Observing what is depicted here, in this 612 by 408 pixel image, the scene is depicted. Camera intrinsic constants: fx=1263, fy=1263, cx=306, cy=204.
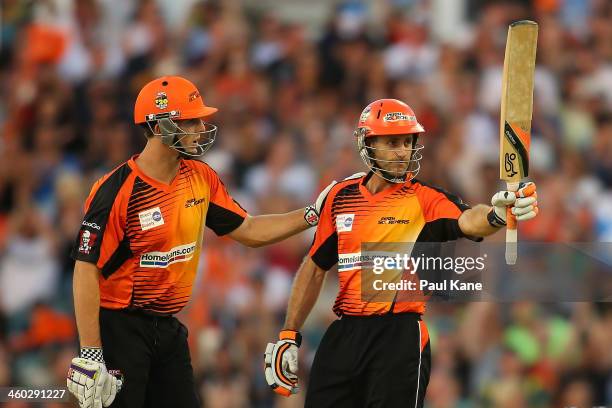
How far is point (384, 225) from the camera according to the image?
7883mm

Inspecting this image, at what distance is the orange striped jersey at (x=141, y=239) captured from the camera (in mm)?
7773

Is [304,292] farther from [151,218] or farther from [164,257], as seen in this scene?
[151,218]

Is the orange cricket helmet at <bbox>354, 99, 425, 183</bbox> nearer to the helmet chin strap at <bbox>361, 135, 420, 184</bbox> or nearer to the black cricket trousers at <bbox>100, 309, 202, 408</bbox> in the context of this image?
the helmet chin strap at <bbox>361, 135, 420, 184</bbox>

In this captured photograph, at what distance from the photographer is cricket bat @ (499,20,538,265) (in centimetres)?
738

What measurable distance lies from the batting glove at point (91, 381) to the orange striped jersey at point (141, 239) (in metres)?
0.42

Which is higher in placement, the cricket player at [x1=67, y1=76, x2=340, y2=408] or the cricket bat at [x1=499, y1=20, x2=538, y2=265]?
the cricket bat at [x1=499, y1=20, x2=538, y2=265]

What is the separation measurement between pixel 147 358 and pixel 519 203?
8.38 ft

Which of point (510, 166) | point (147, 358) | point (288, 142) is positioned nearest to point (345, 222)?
point (510, 166)

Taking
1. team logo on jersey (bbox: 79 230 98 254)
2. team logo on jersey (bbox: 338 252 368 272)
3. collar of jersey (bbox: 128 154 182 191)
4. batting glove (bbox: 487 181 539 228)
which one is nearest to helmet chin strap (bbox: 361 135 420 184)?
team logo on jersey (bbox: 338 252 368 272)

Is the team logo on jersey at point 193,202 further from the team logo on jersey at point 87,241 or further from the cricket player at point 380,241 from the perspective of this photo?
the cricket player at point 380,241

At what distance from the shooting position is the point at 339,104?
564 inches

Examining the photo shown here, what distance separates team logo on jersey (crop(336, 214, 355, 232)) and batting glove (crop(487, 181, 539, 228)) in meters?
1.02

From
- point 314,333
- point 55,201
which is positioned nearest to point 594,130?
point 314,333

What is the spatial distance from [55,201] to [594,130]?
594 cm
